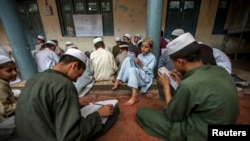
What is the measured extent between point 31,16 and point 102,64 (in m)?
4.98

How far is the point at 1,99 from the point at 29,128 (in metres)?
0.55

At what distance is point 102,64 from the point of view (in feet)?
9.78

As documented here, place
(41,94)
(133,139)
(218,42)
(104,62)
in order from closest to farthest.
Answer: (41,94) < (133,139) < (104,62) < (218,42)

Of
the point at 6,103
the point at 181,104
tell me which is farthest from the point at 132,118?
the point at 6,103

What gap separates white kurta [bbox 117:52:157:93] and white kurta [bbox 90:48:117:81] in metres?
0.39

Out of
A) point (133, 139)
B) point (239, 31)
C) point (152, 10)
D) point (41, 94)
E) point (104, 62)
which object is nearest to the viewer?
point (41, 94)

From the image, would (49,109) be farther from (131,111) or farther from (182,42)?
(131,111)

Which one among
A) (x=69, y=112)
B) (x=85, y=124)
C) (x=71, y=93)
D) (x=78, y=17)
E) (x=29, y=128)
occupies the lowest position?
(x=85, y=124)

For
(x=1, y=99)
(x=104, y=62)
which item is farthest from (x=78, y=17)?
(x=1, y=99)

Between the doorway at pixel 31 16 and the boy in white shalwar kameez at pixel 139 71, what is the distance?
16.8 feet

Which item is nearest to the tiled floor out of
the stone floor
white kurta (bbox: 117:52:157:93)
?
the stone floor

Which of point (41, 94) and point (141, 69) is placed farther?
point (141, 69)

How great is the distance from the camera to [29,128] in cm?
124

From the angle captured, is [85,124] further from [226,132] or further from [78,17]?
[78,17]
